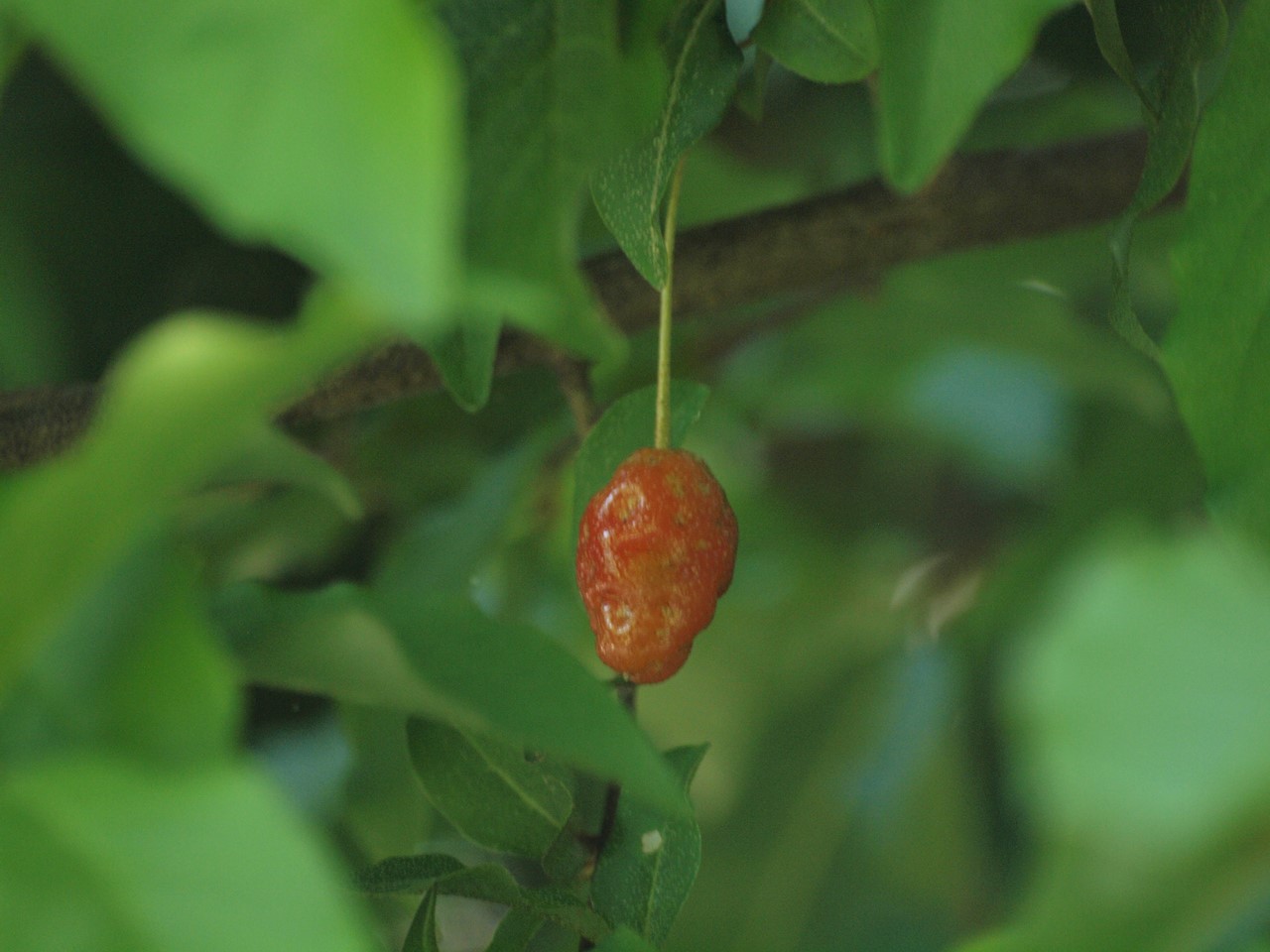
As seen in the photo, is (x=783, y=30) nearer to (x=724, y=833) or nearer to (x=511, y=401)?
(x=511, y=401)

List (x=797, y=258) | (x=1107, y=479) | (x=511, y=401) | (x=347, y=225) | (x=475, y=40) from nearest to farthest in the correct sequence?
(x=347, y=225) < (x=475, y=40) < (x=797, y=258) < (x=511, y=401) < (x=1107, y=479)

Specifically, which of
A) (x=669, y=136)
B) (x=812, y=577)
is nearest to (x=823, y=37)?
(x=669, y=136)

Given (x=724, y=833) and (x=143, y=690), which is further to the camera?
(x=724, y=833)

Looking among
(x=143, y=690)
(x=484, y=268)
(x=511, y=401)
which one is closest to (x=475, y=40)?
(x=484, y=268)

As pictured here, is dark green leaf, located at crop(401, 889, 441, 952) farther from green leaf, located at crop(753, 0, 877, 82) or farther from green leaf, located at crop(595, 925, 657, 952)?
green leaf, located at crop(753, 0, 877, 82)

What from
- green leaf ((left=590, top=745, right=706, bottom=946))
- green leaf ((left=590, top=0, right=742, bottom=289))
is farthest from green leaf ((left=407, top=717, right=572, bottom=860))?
green leaf ((left=590, top=0, right=742, bottom=289))

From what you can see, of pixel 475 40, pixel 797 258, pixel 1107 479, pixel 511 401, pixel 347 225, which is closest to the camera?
pixel 347 225
